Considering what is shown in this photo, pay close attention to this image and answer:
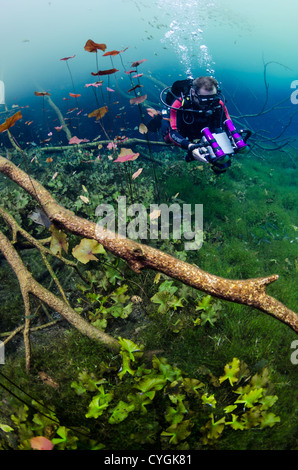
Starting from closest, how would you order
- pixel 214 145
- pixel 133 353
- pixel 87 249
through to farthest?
pixel 133 353 → pixel 87 249 → pixel 214 145

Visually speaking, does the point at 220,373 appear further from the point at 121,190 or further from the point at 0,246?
the point at 121,190

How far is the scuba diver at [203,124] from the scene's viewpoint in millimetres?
4781

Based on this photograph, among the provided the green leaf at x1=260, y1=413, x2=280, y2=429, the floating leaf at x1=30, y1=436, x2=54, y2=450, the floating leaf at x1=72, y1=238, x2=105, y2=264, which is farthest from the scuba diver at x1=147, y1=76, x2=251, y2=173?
the floating leaf at x1=30, y1=436, x2=54, y2=450

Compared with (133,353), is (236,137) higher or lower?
higher

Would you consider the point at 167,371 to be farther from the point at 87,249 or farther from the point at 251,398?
the point at 87,249

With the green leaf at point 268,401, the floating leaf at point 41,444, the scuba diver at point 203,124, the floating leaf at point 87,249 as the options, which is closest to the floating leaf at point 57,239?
the floating leaf at point 87,249

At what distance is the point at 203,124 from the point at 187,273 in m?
5.11

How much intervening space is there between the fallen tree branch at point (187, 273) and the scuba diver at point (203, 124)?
3.39 meters

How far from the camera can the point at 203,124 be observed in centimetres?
586

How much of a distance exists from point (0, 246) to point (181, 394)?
94.9 inches

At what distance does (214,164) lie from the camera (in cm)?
492

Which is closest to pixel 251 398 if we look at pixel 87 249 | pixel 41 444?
pixel 41 444

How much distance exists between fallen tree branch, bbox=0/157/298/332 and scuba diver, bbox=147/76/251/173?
3390 millimetres

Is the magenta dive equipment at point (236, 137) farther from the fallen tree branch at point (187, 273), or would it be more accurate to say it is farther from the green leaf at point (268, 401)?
the green leaf at point (268, 401)
